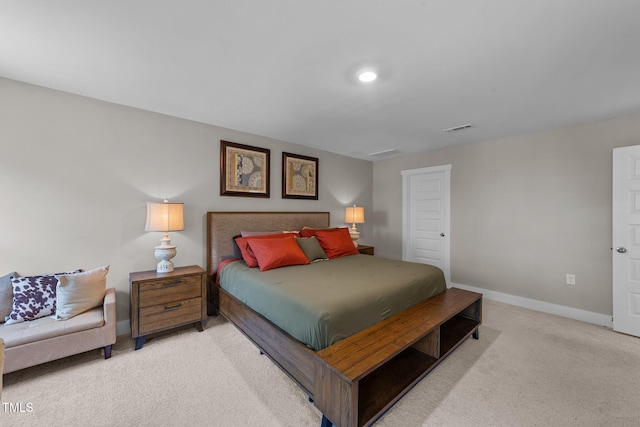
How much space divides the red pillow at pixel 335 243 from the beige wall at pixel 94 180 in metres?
1.32

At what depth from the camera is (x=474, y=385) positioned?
1929 millimetres

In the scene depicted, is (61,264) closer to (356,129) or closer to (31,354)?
(31,354)

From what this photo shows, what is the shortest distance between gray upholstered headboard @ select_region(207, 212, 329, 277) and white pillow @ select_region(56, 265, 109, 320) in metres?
1.07

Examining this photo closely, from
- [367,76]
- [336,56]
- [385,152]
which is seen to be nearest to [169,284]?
[336,56]

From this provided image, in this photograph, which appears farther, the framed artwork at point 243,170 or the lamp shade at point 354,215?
the lamp shade at point 354,215

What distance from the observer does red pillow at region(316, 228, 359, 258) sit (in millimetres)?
3512

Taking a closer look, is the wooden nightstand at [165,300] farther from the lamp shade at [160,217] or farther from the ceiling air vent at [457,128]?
the ceiling air vent at [457,128]

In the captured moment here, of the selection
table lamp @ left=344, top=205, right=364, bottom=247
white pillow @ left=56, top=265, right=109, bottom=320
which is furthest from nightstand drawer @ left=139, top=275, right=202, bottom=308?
table lamp @ left=344, top=205, right=364, bottom=247

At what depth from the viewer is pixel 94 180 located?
2.54 meters

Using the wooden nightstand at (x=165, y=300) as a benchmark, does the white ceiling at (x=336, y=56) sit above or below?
above

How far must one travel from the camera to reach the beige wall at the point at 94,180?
87.6 inches

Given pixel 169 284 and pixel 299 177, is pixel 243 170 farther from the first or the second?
pixel 169 284

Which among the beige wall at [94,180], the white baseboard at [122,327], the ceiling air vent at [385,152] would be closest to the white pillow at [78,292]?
the beige wall at [94,180]

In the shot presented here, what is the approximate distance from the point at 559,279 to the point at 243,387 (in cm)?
397
